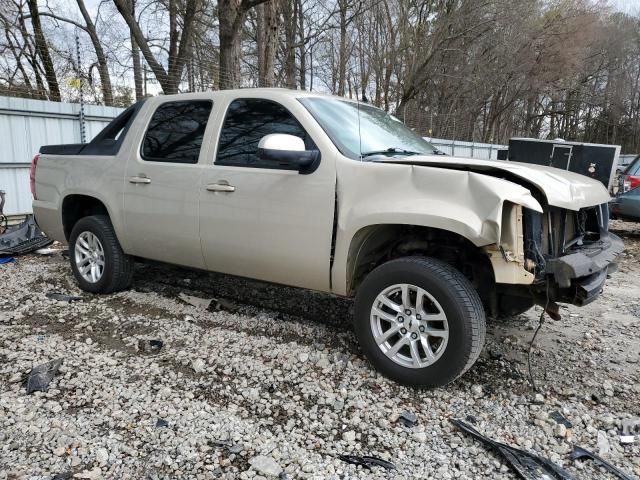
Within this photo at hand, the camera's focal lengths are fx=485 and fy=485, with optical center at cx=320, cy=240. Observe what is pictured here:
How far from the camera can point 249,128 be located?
148 inches

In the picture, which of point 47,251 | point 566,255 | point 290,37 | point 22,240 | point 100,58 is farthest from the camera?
point 290,37

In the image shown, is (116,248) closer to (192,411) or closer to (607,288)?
(192,411)

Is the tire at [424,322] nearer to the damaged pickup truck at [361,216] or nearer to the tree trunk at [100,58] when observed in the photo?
the damaged pickup truck at [361,216]

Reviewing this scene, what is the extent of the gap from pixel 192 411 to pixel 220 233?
1.45 m

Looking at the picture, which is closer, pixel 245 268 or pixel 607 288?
pixel 245 268

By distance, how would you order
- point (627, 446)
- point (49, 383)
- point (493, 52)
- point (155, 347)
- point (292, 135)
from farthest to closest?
1. point (493, 52)
2. point (155, 347)
3. point (292, 135)
4. point (49, 383)
5. point (627, 446)

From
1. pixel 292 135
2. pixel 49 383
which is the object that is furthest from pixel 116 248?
pixel 292 135

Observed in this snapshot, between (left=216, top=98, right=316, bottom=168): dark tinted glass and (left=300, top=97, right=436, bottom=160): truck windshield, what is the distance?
0.19 meters

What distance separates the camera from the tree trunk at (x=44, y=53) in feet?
41.3

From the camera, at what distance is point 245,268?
3779mm

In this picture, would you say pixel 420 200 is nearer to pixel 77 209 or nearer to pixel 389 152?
pixel 389 152

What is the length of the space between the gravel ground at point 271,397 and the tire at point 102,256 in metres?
0.28

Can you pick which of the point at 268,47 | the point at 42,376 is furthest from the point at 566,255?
the point at 268,47

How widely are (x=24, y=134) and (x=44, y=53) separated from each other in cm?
940
